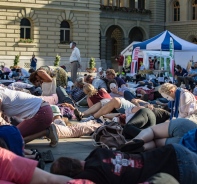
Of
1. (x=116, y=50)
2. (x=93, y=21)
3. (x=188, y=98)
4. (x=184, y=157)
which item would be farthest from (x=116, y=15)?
(x=184, y=157)

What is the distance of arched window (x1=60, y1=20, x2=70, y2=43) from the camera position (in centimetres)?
3394

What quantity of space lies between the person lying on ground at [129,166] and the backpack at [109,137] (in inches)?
93.0

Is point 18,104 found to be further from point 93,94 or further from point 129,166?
point 93,94

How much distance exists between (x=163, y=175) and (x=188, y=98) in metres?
3.67

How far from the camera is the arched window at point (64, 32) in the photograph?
3394 centimetres

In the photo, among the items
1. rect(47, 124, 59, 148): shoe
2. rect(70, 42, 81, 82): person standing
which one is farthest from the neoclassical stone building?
rect(47, 124, 59, 148): shoe

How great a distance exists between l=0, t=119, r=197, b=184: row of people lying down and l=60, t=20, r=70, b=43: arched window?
30336 millimetres

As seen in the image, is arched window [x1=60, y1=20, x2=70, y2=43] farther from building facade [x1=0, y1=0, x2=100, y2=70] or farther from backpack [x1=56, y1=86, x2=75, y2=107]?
backpack [x1=56, y1=86, x2=75, y2=107]

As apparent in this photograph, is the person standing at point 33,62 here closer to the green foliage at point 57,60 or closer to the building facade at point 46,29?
the building facade at point 46,29

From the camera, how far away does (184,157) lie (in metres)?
3.87

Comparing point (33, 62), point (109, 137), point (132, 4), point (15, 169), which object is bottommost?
point (109, 137)

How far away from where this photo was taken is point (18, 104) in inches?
233

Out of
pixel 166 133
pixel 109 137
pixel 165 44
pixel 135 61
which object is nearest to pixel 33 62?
pixel 135 61

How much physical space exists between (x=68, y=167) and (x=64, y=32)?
1215 inches
